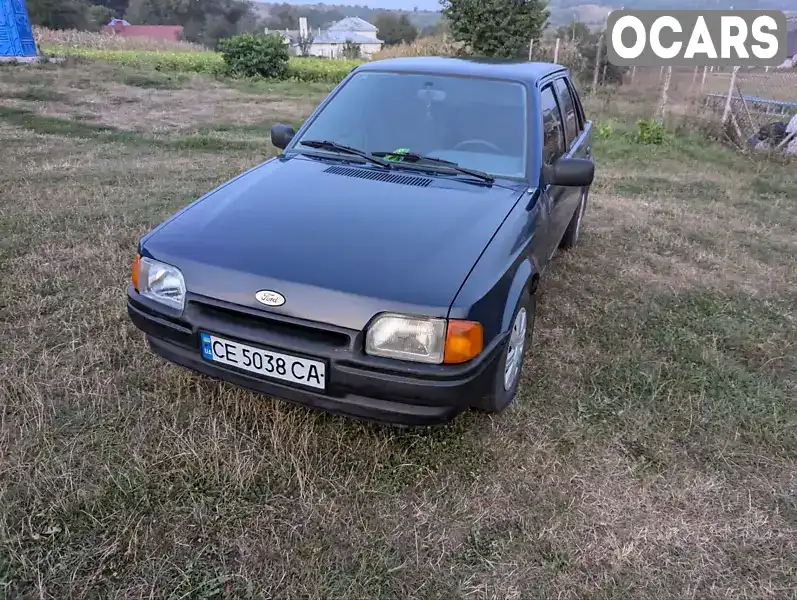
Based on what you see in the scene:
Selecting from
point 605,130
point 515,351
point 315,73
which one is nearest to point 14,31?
point 315,73

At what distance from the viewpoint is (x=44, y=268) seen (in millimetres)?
3967

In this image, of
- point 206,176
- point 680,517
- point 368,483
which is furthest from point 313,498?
point 206,176

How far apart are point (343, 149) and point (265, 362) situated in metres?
1.46

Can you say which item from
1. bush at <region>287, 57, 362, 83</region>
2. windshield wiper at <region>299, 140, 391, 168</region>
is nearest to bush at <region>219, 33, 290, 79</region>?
bush at <region>287, 57, 362, 83</region>

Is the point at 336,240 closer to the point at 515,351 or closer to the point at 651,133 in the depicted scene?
the point at 515,351

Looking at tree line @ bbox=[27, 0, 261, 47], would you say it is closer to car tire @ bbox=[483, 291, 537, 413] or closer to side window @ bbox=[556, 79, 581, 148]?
side window @ bbox=[556, 79, 581, 148]

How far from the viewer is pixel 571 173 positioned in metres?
3.07

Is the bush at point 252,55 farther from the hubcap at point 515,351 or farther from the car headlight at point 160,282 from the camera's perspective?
the hubcap at point 515,351

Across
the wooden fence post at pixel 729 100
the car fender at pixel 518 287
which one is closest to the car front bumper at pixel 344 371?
the car fender at pixel 518 287

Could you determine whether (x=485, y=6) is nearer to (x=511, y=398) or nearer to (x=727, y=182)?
(x=727, y=182)

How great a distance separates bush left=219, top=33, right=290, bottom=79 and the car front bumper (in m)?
16.7

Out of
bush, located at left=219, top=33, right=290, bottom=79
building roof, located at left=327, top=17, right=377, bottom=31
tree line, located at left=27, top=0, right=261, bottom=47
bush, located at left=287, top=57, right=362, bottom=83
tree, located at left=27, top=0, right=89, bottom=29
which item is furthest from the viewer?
building roof, located at left=327, top=17, right=377, bottom=31

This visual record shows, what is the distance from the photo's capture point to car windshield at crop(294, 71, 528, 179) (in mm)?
3115

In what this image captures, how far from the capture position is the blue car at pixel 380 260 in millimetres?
2104
